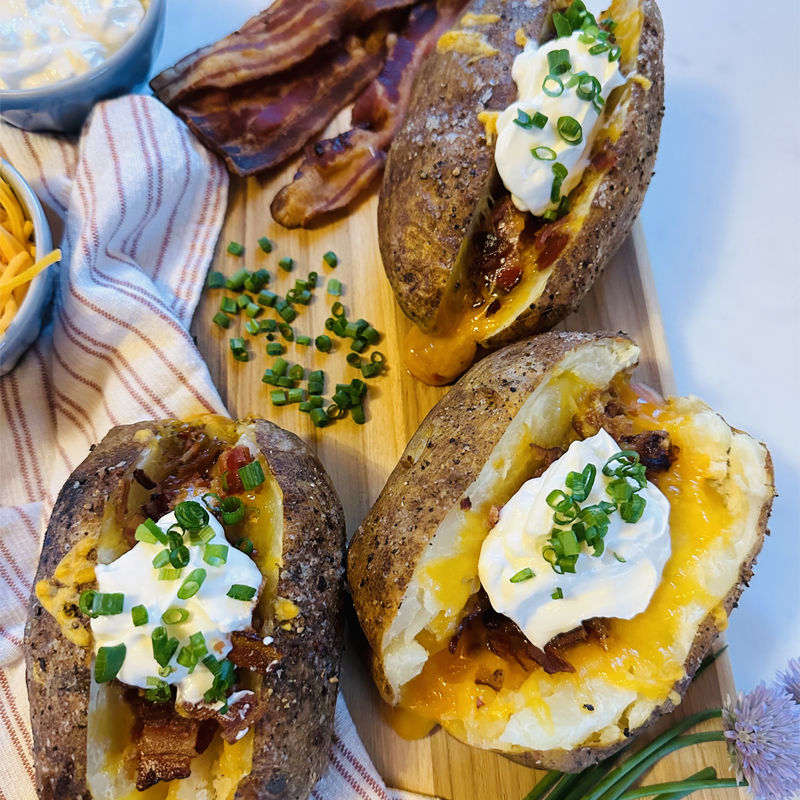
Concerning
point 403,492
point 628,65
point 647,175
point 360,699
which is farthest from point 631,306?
point 360,699

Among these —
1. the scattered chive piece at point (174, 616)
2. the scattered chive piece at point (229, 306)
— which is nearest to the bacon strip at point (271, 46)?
the scattered chive piece at point (229, 306)

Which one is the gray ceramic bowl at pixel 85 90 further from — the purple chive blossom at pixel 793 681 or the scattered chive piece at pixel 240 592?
the purple chive blossom at pixel 793 681

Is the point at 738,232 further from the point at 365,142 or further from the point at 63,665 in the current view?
the point at 63,665

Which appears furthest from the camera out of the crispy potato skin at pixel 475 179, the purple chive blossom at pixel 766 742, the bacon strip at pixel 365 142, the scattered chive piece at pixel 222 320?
the bacon strip at pixel 365 142

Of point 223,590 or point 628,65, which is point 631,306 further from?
point 223,590

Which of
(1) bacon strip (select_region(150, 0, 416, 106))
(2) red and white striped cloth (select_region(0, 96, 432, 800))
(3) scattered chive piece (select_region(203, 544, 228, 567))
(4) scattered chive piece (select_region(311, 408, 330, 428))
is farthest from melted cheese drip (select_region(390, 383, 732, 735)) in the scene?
(1) bacon strip (select_region(150, 0, 416, 106))

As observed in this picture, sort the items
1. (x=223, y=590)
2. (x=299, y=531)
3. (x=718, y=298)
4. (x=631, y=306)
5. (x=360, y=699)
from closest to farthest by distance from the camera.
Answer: (x=223, y=590)
(x=299, y=531)
(x=360, y=699)
(x=631, y=306)
(x=718, y=298)

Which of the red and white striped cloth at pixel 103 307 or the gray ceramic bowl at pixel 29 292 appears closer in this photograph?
the gray ceramic bowl at pixel 29 292
